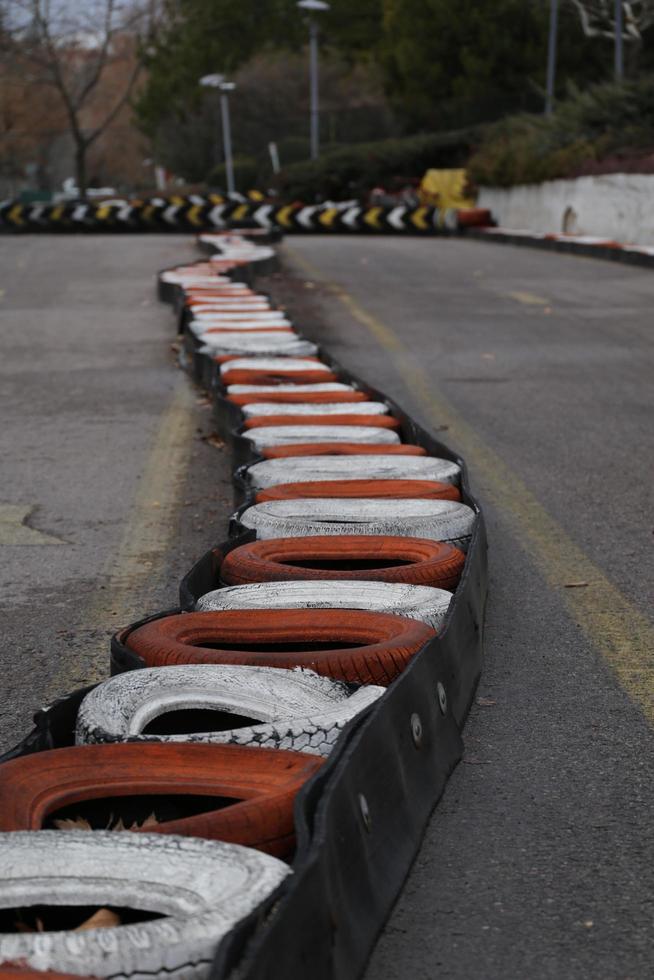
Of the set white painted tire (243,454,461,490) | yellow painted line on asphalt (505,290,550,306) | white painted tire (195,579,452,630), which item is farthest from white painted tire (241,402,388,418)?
yellow painted line on asphalt (505,290,550,306)

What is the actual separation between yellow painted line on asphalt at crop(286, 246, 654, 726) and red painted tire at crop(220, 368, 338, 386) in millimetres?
720

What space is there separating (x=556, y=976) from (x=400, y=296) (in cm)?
1428

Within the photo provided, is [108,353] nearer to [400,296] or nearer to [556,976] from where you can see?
[400,296]

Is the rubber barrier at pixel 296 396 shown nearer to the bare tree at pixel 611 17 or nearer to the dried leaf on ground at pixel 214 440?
the dried leaf on ground at pixel 214 440

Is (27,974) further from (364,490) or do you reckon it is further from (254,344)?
(254,344)

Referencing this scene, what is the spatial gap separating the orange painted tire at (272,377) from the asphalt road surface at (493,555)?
0.40 metres

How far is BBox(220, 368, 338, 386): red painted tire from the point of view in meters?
8.11

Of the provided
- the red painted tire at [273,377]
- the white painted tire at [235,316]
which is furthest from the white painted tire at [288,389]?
the white painted tire at [235,316]

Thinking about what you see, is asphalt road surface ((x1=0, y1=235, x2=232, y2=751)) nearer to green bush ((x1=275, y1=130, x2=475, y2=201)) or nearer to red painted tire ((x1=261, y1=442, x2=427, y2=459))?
red painted tire ((x1=261, y1=442, x2=427, y2=459))

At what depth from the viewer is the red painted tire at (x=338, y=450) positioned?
593 centimetres

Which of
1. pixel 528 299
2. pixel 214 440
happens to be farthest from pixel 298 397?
pixel 528 299

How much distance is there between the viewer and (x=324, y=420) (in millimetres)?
6719

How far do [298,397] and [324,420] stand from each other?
0.72m

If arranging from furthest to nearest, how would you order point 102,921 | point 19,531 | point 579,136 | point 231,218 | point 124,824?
point 231,218, point 579,136, point 19,531, point 124,824, point 102,921
